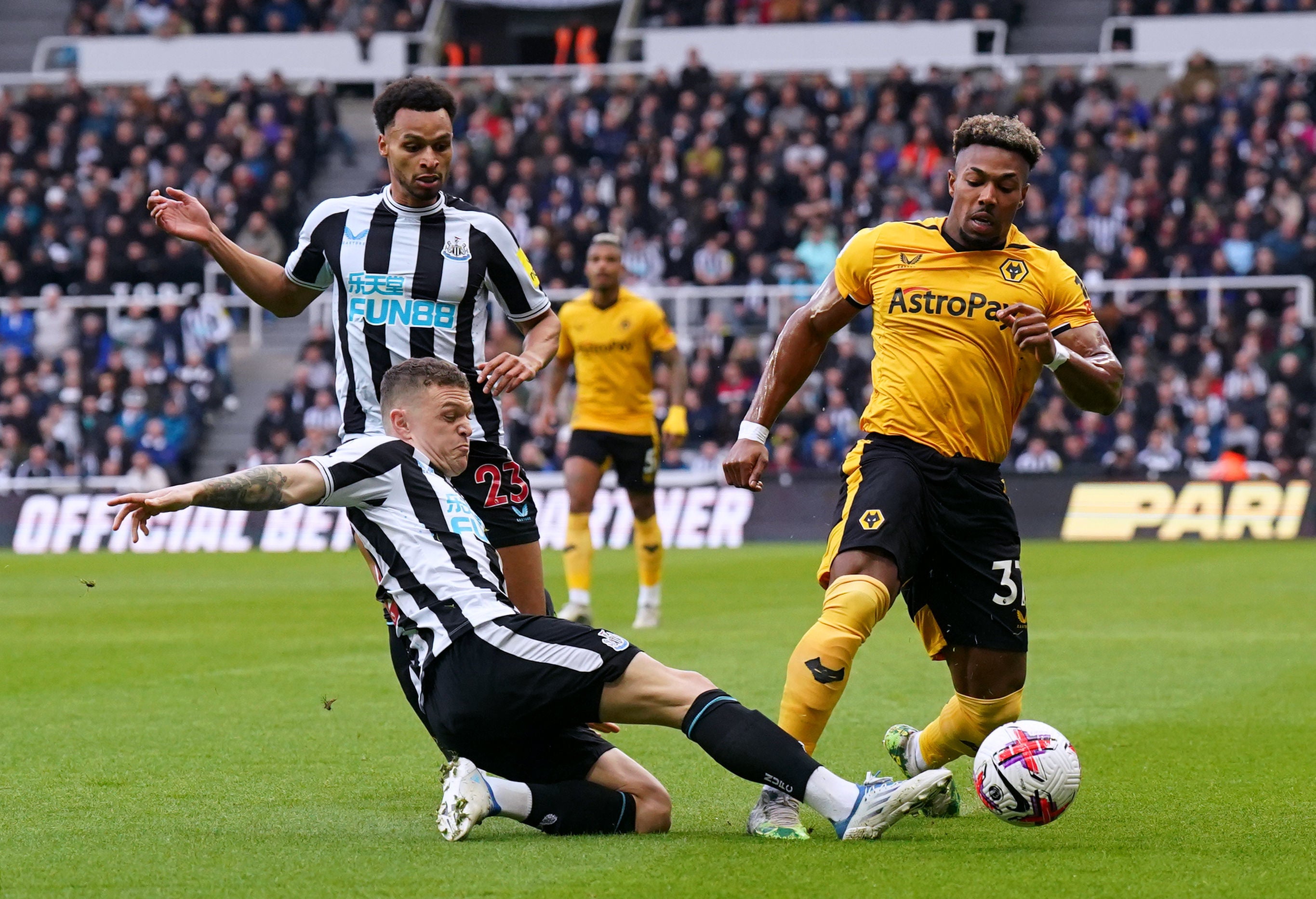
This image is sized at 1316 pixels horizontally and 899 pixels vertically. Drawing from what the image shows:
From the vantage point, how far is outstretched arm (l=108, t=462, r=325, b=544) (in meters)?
4.79

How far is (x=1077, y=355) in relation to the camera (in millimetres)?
5812

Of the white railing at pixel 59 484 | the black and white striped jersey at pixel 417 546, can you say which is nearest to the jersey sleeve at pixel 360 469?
the black and white striped jersey at pixel 417 546

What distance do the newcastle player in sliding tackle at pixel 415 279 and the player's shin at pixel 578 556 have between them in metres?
5.56

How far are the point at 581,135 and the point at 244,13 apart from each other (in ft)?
27.7

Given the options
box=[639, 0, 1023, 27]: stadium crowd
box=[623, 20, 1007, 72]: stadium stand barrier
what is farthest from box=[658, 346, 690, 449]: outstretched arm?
box=[639, 0, 1023, 27]: stadium crowd

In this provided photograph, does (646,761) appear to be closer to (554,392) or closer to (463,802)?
(463,802)

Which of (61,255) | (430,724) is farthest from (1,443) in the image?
(430,724)

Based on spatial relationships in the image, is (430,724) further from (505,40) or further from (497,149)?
(505,40)

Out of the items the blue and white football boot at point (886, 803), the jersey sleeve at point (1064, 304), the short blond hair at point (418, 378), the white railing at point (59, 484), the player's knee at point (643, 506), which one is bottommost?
the white railing at point (59, 484)

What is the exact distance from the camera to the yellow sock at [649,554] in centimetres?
1265

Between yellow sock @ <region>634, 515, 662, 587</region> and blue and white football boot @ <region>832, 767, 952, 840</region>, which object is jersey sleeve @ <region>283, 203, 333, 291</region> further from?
yellow sock @ <region>634, 515, 662, 587</region>

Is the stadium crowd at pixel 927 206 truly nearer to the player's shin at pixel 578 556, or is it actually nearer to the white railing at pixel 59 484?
the white railing at pixel 59 484

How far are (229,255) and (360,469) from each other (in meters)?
1.57

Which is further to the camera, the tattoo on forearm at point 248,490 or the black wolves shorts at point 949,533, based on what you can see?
the black wolves shorts at point 949,533
